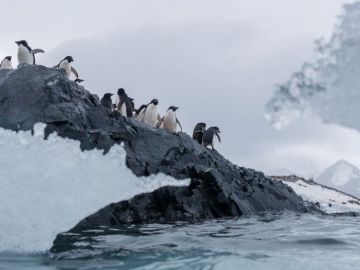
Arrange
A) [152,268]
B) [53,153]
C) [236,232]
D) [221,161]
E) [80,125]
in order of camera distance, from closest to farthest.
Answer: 1. [152,268]
2. [236,232]
3. [53,153]
4. [80,125]
5. [221,161]

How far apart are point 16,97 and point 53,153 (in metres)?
2.73

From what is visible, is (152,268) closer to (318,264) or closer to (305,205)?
(318,264)

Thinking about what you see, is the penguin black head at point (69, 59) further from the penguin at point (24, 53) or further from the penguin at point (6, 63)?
the penguin at point (6, 63)

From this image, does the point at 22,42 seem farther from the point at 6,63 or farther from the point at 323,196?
the point at 323,196

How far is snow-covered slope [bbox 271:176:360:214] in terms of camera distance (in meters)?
26.7

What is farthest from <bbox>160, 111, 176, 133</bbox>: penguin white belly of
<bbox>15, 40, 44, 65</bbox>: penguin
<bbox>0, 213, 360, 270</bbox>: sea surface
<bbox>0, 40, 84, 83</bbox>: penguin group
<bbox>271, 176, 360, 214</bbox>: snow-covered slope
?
<bbox>0, 213, 360, 270</bbox>: sea surface

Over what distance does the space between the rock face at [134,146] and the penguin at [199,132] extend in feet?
20.0

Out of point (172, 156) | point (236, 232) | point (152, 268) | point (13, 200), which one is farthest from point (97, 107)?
point (152, 268)

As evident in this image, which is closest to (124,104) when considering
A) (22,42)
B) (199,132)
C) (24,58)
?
(199,132)

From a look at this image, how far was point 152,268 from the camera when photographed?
340 inches

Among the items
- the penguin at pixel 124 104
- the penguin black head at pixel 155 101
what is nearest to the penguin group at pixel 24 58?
the penguin at pixel 124 104

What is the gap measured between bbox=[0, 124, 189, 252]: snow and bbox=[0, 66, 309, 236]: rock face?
282mm

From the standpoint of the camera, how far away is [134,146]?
15.4 metres

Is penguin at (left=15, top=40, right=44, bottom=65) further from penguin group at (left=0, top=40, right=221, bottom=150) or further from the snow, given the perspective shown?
the snow
